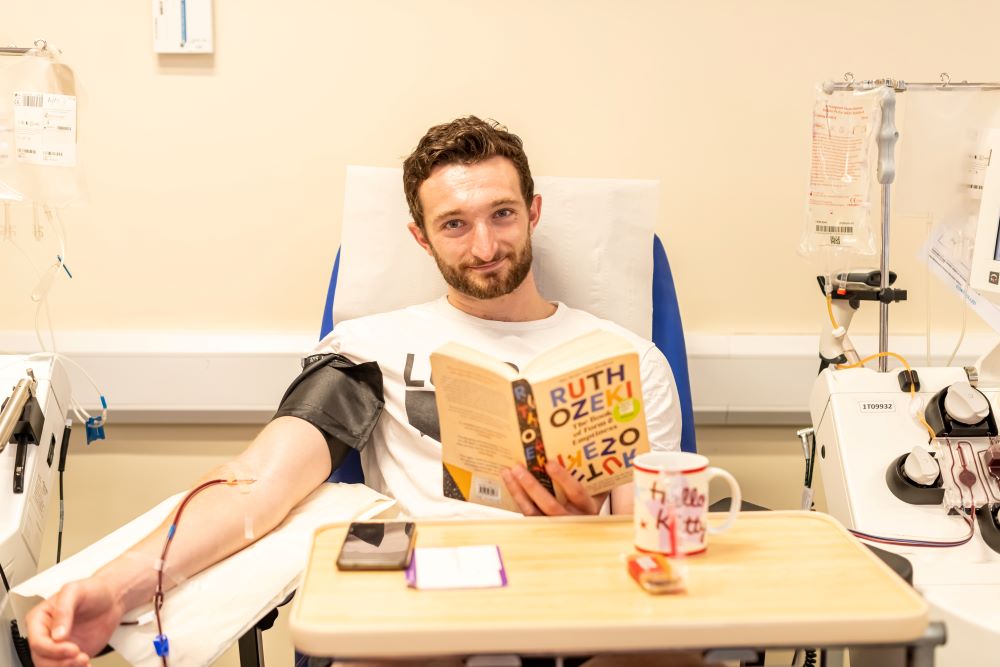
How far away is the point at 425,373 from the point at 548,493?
0.53 m

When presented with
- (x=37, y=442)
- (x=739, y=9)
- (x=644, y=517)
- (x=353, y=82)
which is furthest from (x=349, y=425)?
(x=739, y=9)

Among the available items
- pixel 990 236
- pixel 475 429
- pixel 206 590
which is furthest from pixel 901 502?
pixel 206 590

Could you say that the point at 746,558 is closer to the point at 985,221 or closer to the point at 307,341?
the point at 985,221

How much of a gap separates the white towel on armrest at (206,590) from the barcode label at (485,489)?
0.78 feet

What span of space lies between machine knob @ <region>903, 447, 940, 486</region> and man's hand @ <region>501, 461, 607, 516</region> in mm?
553

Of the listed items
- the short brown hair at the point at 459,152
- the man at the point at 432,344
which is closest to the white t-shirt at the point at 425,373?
the man at the point at 432,344

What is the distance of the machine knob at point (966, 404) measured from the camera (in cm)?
148

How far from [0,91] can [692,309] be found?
1608 millimetres

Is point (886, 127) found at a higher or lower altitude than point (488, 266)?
higher

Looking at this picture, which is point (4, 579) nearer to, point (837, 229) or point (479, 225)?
point (479, 225)

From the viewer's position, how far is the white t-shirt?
1671 mm

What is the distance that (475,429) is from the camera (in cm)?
121

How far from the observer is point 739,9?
2.17m

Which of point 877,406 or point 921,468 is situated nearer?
point 921,468
